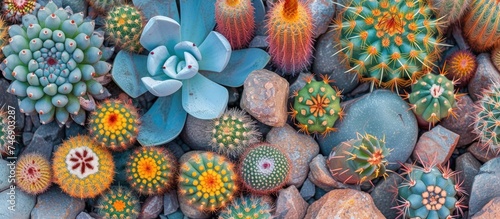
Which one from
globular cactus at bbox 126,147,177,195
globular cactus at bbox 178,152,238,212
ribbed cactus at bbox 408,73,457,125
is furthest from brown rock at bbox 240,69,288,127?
ribbed cactus at bbox 408,73,457,125

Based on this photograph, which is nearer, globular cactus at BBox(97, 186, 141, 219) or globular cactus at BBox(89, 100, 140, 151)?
globular cactus at BBox(89, 100, 140, 151)

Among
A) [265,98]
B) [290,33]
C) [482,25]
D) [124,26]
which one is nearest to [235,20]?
[290,33]

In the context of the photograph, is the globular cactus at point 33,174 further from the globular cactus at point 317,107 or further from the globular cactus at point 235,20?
the globular cactus at point 317,107

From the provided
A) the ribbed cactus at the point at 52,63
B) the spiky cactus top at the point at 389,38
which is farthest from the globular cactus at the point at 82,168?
the spiky cactus top at the point at 389,38

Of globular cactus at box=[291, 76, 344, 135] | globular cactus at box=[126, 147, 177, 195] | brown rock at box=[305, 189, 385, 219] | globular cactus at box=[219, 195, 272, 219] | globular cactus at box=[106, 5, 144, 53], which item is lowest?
globular cactus at box=[219, 195, 272, 219]

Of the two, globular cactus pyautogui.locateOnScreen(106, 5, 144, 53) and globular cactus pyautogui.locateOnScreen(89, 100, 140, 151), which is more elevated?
globular cactus pyautogui.locateOnScreen(106, 5, 144, 53)

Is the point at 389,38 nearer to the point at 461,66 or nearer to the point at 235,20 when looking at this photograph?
the point at 461,66

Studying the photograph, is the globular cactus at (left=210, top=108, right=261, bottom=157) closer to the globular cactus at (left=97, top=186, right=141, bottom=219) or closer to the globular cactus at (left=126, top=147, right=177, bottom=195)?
the globular cactus at (left=126, top=147, right=177, bottom=195)
